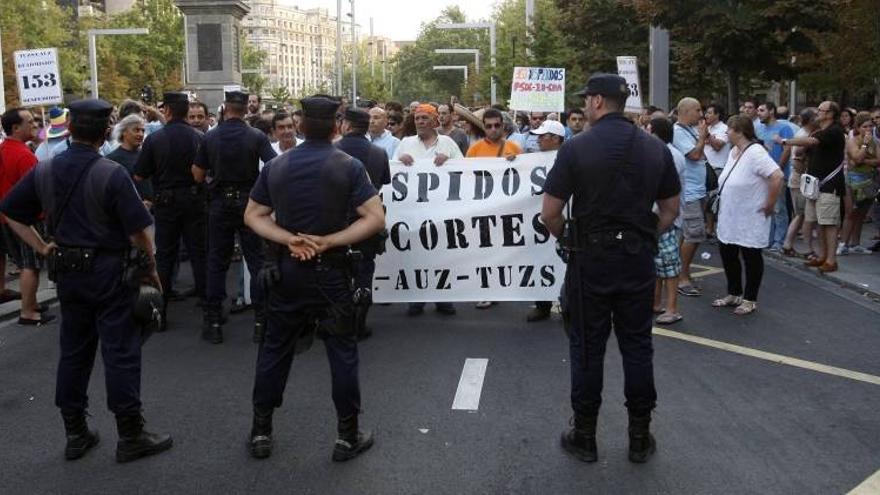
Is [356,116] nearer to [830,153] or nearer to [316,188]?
[316,188]

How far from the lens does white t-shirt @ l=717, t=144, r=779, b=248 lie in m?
8.34

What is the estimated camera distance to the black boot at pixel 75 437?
16.2 feet

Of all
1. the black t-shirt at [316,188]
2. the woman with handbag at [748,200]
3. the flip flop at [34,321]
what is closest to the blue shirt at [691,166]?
the woman with handbag at [748,200]

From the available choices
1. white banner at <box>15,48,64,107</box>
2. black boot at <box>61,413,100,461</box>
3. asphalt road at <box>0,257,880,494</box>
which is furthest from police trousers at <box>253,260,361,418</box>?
white banner at <box>15,48,64,107</box>

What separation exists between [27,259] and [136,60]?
49.0m

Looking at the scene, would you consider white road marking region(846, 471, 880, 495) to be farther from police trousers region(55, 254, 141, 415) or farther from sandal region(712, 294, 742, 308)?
sandal region(712, 294, 742, 308)

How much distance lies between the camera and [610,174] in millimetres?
4574

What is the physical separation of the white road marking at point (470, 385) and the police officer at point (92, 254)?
1.85 meters

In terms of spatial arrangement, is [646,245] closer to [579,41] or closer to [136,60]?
[579,41]

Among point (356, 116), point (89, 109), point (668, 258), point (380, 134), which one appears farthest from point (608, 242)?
point (380, 134)

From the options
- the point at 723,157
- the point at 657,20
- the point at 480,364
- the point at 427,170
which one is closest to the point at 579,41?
the point at 657,20

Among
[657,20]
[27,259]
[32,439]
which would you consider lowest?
[32,439]

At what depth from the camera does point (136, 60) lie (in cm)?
5400

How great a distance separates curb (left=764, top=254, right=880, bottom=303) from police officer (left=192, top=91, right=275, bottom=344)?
6.13m
